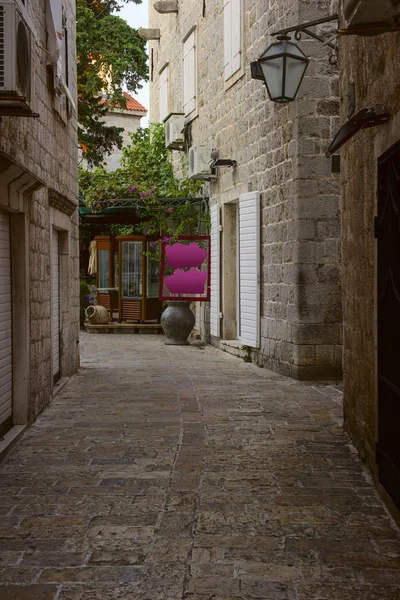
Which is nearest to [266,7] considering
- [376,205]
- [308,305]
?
[308,305]

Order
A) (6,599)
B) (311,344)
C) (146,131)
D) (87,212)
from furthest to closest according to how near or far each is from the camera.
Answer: (146,131)
(87,212)
(311,344)
(6,599)

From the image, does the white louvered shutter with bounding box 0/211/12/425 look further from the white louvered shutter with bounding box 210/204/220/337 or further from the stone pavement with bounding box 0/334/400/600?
the white louvered shutter with bounding box 210/204/220/337

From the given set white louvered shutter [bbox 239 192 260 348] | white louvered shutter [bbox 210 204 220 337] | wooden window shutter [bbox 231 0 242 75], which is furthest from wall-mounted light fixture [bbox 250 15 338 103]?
white louvered shutter [bbox 210 204 220 337]

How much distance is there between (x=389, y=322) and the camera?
467cm

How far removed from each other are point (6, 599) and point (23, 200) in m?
4.04

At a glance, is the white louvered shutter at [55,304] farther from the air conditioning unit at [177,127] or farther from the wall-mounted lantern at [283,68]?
the air conditioning unit at [177,127]

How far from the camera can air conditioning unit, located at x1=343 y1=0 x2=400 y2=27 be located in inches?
137

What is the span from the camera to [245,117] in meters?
12.4

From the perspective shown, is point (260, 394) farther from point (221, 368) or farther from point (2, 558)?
point (2, 558)

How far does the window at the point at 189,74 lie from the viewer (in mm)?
15992

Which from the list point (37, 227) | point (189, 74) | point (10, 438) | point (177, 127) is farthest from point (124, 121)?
point (10, 438)

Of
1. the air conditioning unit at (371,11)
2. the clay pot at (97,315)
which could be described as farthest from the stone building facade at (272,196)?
the air conditioning unit at (371,11)

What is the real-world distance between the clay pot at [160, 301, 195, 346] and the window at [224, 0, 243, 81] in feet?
13.9

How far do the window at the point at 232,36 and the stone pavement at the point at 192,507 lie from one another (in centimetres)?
634
